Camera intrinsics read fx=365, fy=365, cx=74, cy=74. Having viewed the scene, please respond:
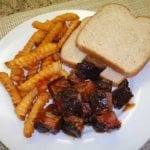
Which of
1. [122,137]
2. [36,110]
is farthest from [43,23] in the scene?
[122,137]

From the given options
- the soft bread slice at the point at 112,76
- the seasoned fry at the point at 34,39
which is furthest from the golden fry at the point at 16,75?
the soft bread slice at the point at 112,76

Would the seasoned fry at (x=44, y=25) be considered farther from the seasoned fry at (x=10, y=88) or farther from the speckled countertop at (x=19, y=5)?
the speckled countertop at (x=19, y=5)

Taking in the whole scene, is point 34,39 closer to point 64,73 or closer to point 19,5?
point 64,73

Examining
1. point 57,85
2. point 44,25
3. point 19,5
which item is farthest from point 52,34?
point 19,5

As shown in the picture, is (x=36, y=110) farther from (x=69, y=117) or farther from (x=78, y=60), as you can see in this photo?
(x=78, y=60)

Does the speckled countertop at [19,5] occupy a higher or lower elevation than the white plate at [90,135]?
higher

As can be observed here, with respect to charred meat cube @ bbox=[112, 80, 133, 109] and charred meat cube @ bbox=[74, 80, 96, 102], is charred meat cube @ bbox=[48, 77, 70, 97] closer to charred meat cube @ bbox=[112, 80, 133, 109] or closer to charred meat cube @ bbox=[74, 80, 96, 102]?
charred meat cube @ bbox=[74, 80, 96, 102]

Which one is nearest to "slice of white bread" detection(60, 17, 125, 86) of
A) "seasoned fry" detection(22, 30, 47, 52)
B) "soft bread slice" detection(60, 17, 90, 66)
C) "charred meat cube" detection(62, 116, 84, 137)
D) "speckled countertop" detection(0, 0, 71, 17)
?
"soft bread slice" detection(60, 17, 90, 66)
